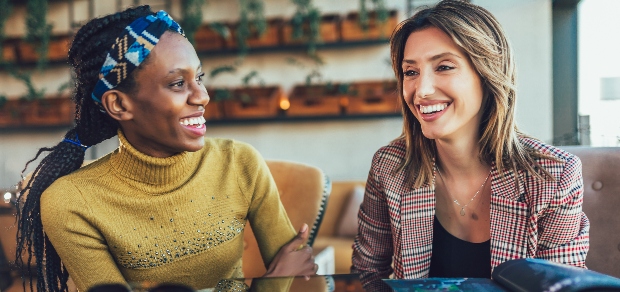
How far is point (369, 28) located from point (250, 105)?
1.19 metres

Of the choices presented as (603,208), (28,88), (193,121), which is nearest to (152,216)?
(193,121)

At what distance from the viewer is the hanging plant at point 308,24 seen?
4578mm

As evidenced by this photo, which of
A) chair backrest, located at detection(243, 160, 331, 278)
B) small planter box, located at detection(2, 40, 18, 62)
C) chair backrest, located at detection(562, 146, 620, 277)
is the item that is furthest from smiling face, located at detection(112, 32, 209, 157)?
small planter box, located at detection(2, 40, 18, 62)

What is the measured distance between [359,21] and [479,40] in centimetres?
326

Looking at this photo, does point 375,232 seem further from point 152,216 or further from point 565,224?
point 152,216

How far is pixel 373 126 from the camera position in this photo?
15.9 feet

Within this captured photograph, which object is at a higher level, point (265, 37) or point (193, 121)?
point (265, 37)

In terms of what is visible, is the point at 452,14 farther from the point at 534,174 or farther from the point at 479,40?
the point at 534,174

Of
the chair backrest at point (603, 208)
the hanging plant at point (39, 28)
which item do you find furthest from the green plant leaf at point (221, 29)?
the chair backrest at point (603, 208)

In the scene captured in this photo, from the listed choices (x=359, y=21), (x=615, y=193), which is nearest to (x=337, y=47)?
(x=359, y=21)

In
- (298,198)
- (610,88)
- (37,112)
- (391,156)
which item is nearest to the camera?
(391,156)

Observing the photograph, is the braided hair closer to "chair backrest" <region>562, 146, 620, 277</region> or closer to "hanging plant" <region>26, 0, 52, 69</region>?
"chair backrest" <region>562, 146, 620, 277</region>

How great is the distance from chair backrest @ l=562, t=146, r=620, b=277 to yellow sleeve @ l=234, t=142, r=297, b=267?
880 mm

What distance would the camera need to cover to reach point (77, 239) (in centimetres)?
122
